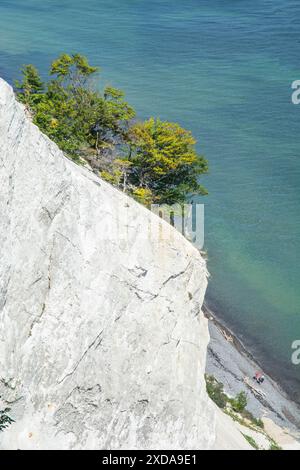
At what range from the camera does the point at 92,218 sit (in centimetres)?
2398

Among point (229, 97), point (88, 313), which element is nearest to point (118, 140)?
point (88, 313)

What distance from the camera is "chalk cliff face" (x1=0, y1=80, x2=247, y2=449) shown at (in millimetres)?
20484

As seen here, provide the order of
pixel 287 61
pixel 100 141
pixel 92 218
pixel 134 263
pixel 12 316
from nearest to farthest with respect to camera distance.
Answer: pixel 12 316 → pixel 92 218 → pixel 134 263 → pixel 100 141 → pixel 287 61

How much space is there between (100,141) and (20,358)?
20509 millimetres

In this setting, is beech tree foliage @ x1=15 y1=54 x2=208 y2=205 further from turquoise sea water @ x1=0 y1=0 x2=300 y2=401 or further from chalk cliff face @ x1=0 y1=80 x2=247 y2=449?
turquoise sea water @ x1=0 y1=0 x2=300 y2=401

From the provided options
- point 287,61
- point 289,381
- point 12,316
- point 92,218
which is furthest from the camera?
point 287,61

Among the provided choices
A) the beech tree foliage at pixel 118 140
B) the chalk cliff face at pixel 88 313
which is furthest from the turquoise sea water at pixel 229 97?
the chalk cliff face at pixel 88 313

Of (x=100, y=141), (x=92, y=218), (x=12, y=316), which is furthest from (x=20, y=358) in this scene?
(x=100, y=141)

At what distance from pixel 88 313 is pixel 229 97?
5519 cm

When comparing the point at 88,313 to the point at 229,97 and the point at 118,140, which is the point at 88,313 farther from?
the point at 229,97

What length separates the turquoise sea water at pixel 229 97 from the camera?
159ft

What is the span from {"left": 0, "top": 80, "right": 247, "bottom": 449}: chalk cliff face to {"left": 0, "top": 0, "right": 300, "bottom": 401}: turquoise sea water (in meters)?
17.8

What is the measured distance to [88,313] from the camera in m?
23.1
